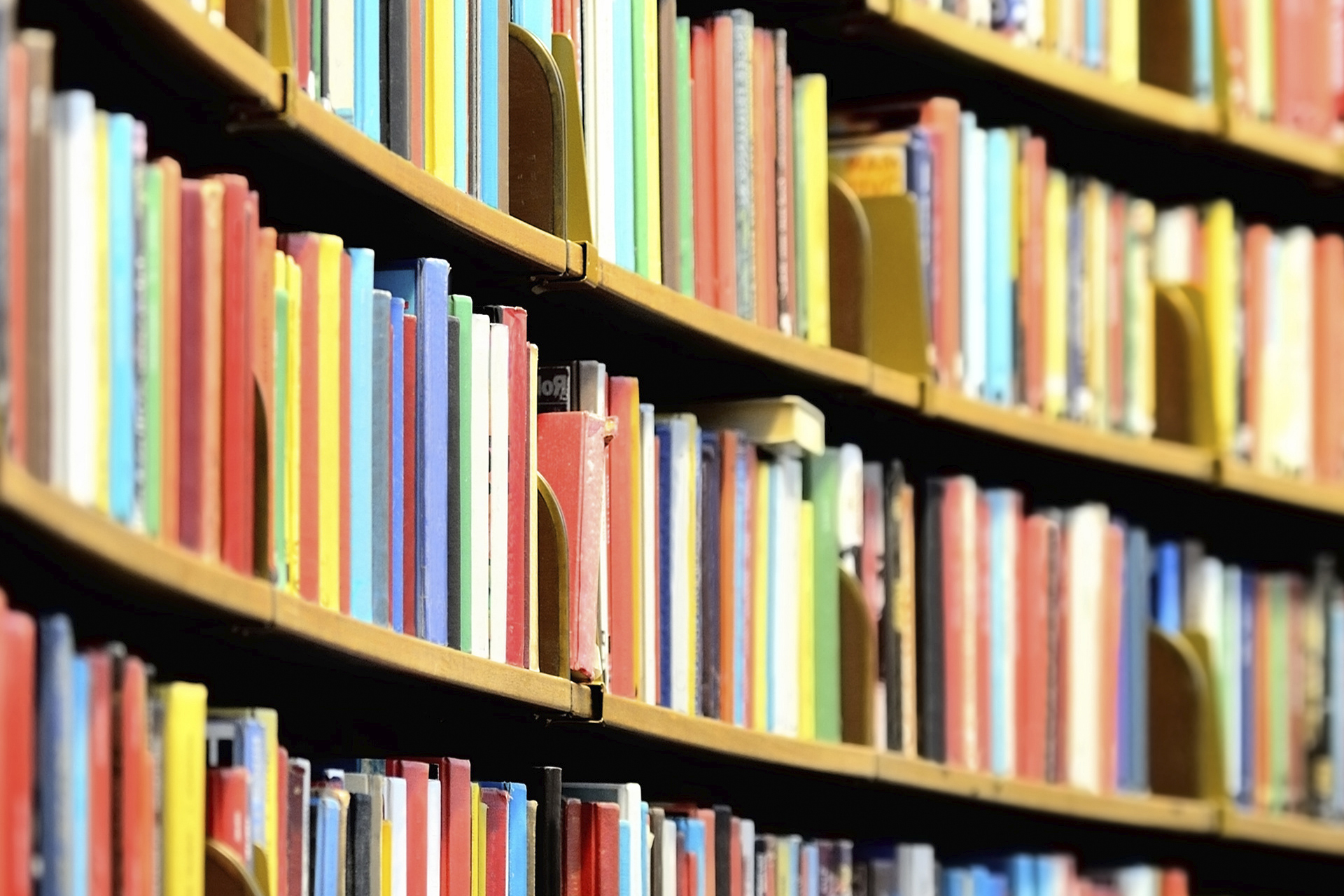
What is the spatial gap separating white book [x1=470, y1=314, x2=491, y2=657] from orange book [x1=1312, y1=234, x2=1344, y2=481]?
4.80ft

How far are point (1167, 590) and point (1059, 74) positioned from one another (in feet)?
2.05

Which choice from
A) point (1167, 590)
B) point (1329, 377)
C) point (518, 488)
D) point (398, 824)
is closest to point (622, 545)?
point (518, 488)

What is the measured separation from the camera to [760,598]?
7.46 feet

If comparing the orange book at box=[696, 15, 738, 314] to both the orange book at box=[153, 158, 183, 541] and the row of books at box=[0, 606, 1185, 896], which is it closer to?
the row of books at box=[0, 606, 1185, 896]

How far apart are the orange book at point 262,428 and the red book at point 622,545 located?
0.56 m

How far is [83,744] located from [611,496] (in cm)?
84

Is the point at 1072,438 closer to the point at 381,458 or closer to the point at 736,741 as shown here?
the point at 736,741

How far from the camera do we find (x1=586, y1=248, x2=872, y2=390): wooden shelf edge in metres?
1.99

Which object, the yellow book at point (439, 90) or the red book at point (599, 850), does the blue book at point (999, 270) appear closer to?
the red book at point (599, 850)

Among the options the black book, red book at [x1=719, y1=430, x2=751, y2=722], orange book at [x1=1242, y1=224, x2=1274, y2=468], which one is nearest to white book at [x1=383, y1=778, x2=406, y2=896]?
red book at [x1=719, y1=430, x2=751, y2=722]

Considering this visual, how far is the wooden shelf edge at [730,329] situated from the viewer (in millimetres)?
1988

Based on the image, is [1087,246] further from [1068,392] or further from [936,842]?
[936,842]

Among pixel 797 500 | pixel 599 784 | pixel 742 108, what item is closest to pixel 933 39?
pixel 742 108

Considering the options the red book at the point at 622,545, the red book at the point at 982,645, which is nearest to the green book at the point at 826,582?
the red book at the point at 982,645
